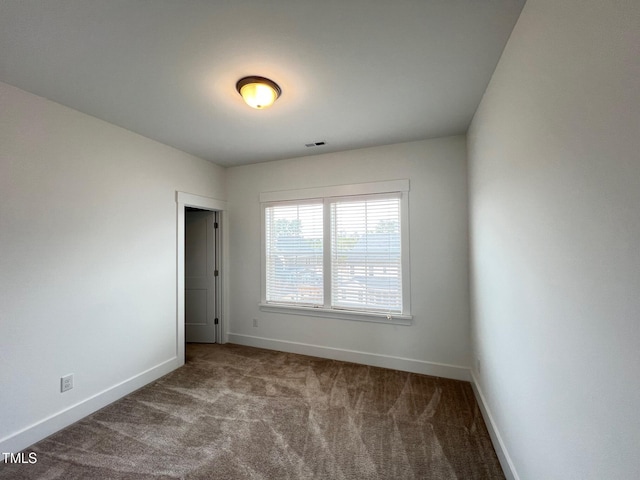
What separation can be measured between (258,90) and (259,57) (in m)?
0.26

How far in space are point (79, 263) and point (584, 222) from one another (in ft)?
11.1

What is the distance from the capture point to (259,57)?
1738 mm

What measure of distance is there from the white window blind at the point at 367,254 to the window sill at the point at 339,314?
3.1 inches

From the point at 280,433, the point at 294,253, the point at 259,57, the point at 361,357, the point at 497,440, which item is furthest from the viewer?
the point at 294,253

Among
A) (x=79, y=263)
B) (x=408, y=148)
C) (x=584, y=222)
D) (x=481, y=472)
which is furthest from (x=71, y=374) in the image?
(x=408, y=148)

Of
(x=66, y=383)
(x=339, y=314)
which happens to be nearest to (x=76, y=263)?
(x=66, y=383)

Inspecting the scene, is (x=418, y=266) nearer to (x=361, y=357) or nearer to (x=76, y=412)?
(x=361, y=357)

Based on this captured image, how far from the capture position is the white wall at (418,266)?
3.01 metres

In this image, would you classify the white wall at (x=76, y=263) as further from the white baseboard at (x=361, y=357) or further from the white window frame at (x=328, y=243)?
the white window frame at (x=328, y=243)

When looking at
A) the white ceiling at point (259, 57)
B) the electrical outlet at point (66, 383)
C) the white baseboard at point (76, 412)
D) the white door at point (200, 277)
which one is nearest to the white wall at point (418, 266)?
the white ceiling at point (259, 57)

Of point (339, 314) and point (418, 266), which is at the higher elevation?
point (418, 266)

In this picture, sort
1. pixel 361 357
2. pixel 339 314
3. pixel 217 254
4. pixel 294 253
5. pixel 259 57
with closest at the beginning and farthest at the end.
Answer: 1. pixel 259 57
2. pixel 361 357
3. pixel 339 314
4. pixel 294 253
5. pixel 217 254

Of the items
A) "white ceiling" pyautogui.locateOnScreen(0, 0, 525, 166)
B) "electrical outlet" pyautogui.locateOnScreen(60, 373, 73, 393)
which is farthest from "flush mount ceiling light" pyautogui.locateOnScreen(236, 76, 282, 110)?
"electrical outlet" pyautogui.locateOnScreen(60, 373, 73, 393)

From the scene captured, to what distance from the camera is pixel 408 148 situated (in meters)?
3.22
